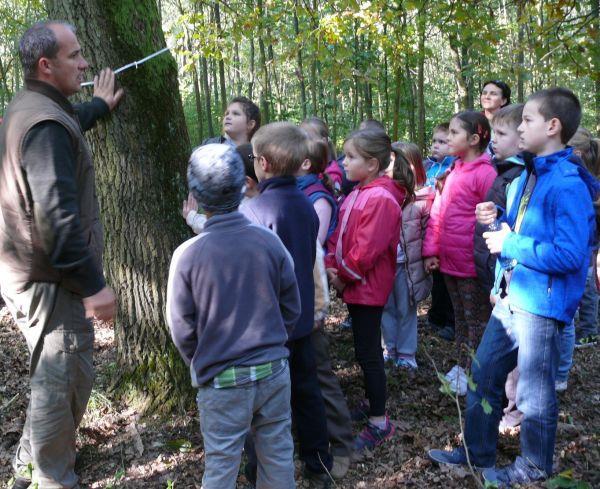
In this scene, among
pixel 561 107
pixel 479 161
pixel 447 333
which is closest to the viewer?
pixel 561 107

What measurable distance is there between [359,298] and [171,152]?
5.00 ft

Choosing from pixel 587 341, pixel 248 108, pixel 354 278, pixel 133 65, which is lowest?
pixel 587 341

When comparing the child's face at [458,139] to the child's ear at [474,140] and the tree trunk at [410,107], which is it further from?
the tree trunk at [410,107]

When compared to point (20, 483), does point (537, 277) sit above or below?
above

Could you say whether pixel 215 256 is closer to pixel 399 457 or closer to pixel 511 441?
pixel 399 457

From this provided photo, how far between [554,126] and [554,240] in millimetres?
→ 562

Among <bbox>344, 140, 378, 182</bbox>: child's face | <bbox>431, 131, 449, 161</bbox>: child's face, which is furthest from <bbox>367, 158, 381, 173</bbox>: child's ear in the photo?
<bbox>431, 131, 449, 161</bbox>: child's face

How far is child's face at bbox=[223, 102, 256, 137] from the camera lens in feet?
16.4

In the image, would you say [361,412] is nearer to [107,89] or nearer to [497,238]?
[497,238]

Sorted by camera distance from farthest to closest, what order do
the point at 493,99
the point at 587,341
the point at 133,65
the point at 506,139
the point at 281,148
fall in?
the point at 493,99
the point at 587,341
the point at 506,139
the point at 133,65
the point at 281,148

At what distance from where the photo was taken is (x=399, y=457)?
360 cm

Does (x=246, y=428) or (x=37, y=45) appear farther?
(x=37, y=45)

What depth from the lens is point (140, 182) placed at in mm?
3672

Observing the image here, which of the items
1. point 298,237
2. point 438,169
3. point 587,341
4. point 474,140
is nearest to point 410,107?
point 438,169
